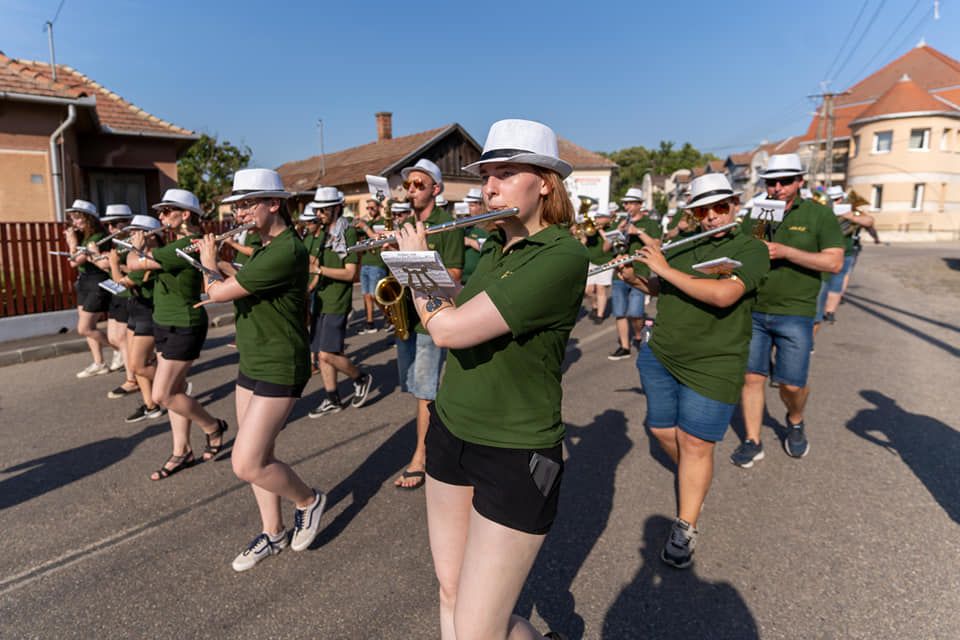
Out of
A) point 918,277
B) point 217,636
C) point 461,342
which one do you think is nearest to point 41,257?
point 217,636

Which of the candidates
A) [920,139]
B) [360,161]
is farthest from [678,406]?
[920,139]

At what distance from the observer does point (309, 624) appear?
9.25ft

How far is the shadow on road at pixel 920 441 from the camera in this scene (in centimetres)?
420

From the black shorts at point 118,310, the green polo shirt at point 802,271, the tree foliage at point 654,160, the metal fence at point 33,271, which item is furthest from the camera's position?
the tree foliage at point 654,160

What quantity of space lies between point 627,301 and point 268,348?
254 inches

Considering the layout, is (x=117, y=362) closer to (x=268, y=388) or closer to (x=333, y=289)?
(x=333, y=289)

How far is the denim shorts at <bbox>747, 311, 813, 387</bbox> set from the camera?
4.62 metres

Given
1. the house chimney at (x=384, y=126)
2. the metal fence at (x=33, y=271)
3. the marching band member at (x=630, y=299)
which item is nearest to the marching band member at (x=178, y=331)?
the marching band member at (x=630, y=299)

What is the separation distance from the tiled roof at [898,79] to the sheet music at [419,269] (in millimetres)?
55809

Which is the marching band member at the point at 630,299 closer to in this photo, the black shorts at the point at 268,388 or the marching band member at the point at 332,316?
the marching band member at the point at 332,316

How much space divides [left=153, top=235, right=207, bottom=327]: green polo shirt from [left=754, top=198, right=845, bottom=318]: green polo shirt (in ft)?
14.8

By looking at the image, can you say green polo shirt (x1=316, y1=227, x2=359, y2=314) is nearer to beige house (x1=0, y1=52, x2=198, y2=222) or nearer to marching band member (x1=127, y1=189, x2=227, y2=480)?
marching band member (x1=127, y1=189, x2=227, y2=480)

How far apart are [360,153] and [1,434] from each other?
1186 inches

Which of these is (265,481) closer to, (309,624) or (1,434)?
(309,624)
